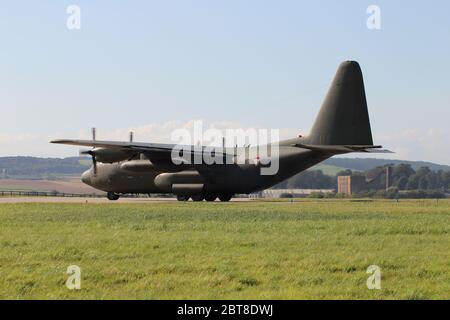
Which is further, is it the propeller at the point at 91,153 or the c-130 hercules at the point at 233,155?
the propeller at the point at 91,153

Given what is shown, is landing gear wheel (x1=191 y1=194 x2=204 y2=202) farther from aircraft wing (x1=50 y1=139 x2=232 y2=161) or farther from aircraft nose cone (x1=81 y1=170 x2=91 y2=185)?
aircraft nose cone (x1=81 y1=170 x2=91 y2=185)

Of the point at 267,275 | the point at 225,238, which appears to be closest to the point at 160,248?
the point at 225,238

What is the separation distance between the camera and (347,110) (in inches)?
1827

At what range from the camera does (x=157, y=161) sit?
53188 millimetres

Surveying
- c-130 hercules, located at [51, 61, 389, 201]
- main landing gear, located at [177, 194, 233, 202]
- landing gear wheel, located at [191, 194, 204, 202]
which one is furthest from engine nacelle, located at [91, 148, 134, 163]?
landing gear wheel, located at [191, 194, 204, 202]

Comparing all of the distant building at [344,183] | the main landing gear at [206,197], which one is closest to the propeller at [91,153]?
the main landing gear at [206,197]

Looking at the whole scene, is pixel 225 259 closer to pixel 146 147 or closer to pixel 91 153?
pixel 146 147

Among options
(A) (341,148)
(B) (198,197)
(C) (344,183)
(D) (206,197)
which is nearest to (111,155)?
(B) (198,197)

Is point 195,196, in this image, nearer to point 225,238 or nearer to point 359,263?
point 225,238

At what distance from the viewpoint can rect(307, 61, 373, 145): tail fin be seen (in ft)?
151

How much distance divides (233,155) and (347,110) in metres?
10.6

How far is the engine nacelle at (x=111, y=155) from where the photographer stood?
52.6 metres

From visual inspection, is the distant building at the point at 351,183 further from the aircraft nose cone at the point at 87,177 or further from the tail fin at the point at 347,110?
the tail fin at the point at 347,110
